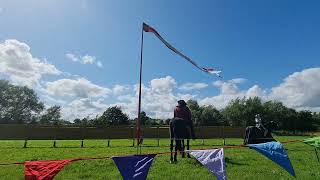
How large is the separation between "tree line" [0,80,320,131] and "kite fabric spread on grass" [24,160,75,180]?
10910 centimetres

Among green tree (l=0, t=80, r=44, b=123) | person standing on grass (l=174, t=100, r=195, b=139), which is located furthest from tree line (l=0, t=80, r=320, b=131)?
person standing on grass (l=174, t=100, r=195, b=139)

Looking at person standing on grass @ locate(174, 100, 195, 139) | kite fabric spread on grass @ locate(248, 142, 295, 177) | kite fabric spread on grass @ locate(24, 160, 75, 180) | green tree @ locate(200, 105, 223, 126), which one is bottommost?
kite fabric spread on grass @ locate(24, 160, 75, 180)

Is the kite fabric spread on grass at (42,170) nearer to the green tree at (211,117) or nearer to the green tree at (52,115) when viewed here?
the green tree at (211,117)

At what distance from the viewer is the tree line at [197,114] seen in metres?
129

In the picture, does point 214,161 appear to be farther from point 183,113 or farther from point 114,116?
point 114,116

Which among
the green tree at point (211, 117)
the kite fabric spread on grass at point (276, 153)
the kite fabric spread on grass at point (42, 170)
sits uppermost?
the green tree at point (211, 117)

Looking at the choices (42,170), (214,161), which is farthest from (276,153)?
(42,170)

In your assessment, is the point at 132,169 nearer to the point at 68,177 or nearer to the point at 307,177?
the point at 68,177

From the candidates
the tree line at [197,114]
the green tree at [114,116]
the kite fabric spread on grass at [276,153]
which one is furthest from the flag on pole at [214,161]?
the green tree at [114,116]

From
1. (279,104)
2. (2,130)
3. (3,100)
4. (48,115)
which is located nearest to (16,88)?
(3,100)

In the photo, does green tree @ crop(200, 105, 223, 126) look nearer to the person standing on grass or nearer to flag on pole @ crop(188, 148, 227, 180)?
the person standing on grass

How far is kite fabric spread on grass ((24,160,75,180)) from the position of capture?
9.48 m

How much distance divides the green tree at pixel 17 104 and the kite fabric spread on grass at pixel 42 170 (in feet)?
443

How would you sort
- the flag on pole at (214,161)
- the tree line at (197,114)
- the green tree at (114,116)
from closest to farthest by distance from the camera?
the flag on pole at (214,161) < the tree line at (197,114) < the green tree at (114,116)
